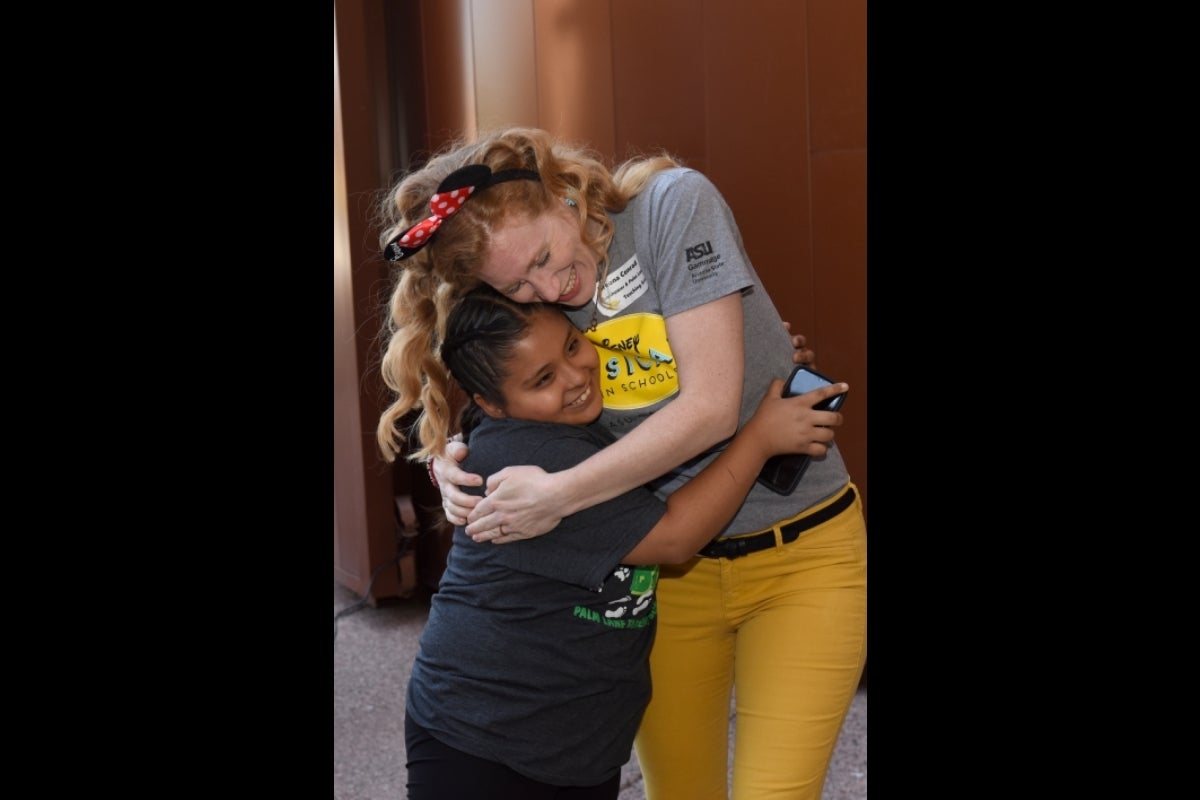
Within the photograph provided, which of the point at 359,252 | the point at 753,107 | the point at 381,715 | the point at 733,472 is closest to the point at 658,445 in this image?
the point at 733,472

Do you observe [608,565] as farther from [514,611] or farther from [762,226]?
[762,226]

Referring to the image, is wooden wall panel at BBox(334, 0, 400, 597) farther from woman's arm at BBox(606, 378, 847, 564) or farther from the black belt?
woman's arm at BBox(606, 378, 847, 564)

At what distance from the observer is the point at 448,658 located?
1.95 m

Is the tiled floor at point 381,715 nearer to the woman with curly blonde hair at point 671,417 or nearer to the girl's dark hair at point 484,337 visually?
the woman with curly blonde hair at point 671,417

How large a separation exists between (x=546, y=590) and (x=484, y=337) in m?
0.42

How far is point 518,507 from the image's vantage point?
186cm

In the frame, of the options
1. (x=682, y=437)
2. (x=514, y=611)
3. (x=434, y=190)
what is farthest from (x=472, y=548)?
(x=434, y=190)

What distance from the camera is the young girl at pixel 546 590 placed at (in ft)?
6.20

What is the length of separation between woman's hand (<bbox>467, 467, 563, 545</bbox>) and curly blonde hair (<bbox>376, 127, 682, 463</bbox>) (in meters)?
0.31

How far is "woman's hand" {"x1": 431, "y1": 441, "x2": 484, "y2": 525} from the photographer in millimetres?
1964

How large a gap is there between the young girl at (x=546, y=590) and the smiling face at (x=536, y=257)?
0.05 m

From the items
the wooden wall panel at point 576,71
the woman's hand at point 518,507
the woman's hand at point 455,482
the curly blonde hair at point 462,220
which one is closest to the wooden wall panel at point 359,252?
the wooden wall panel at point 576,71

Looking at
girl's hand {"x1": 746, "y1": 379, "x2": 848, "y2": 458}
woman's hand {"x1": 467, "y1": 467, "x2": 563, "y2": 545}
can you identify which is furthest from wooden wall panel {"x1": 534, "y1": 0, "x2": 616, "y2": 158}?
woman's hand {"x1": 467, "y1": 467, "x2": 563, "y2": 545}

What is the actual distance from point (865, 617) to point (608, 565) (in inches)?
21.7
